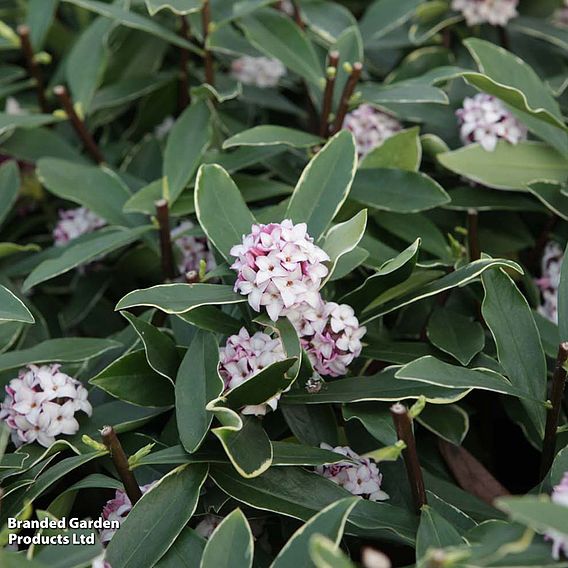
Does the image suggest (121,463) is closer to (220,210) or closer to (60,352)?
(60,352)

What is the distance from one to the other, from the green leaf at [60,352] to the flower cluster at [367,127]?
1.65 feet

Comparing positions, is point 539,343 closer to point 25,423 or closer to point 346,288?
point 346,288

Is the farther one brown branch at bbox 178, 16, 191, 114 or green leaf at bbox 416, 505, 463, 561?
brown branch at bbox 178, 16, 191, 114

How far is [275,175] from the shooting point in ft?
4.71

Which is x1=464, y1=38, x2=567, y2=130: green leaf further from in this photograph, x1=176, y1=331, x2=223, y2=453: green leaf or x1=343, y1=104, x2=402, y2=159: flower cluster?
x1=176, y1=331, x2=223, y2=453: green leaf

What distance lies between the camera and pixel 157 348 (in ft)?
3.39

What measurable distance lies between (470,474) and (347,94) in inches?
22.2

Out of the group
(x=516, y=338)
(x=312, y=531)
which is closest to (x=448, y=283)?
(x=516, y=338)

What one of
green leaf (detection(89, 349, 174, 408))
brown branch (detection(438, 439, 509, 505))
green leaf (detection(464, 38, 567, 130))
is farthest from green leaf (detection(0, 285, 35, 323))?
green leaf (detection(464, 38, 567, 130))

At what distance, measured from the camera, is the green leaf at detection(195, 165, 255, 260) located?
106 cm

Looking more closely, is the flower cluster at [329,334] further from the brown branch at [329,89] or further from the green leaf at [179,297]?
the brown branch at [329,89]

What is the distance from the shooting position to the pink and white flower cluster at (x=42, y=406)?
3.39 feet

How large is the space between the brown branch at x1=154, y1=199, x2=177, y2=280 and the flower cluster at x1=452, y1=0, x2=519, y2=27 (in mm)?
669

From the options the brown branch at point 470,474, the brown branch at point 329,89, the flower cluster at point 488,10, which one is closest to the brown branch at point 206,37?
the brown branch at point 329,89
